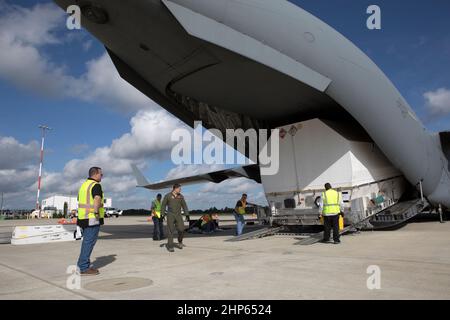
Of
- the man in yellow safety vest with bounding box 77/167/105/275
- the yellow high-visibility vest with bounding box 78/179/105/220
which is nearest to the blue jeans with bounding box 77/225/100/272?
the man in yellow safety vest with bounding box 77/167/105/275

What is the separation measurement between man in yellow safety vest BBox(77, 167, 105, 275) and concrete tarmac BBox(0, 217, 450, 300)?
0.34m

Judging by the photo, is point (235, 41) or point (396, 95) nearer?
point (235, 41)

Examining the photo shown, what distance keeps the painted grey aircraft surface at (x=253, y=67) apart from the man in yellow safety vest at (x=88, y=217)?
383 cm

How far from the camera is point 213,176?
62.3ft

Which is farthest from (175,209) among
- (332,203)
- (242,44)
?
(242,44)

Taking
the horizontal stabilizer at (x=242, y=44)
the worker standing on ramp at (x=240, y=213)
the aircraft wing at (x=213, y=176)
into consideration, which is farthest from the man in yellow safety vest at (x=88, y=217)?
the aircraft wing at (x=213, y=176)

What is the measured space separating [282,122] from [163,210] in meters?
5.78

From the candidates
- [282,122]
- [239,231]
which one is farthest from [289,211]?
[282,122]

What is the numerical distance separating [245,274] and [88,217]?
2562 millimetres

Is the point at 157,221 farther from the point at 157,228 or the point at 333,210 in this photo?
the point at 333,210

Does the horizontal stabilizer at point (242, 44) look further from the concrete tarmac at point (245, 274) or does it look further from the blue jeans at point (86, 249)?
the blue jeans at point (86, 249)
